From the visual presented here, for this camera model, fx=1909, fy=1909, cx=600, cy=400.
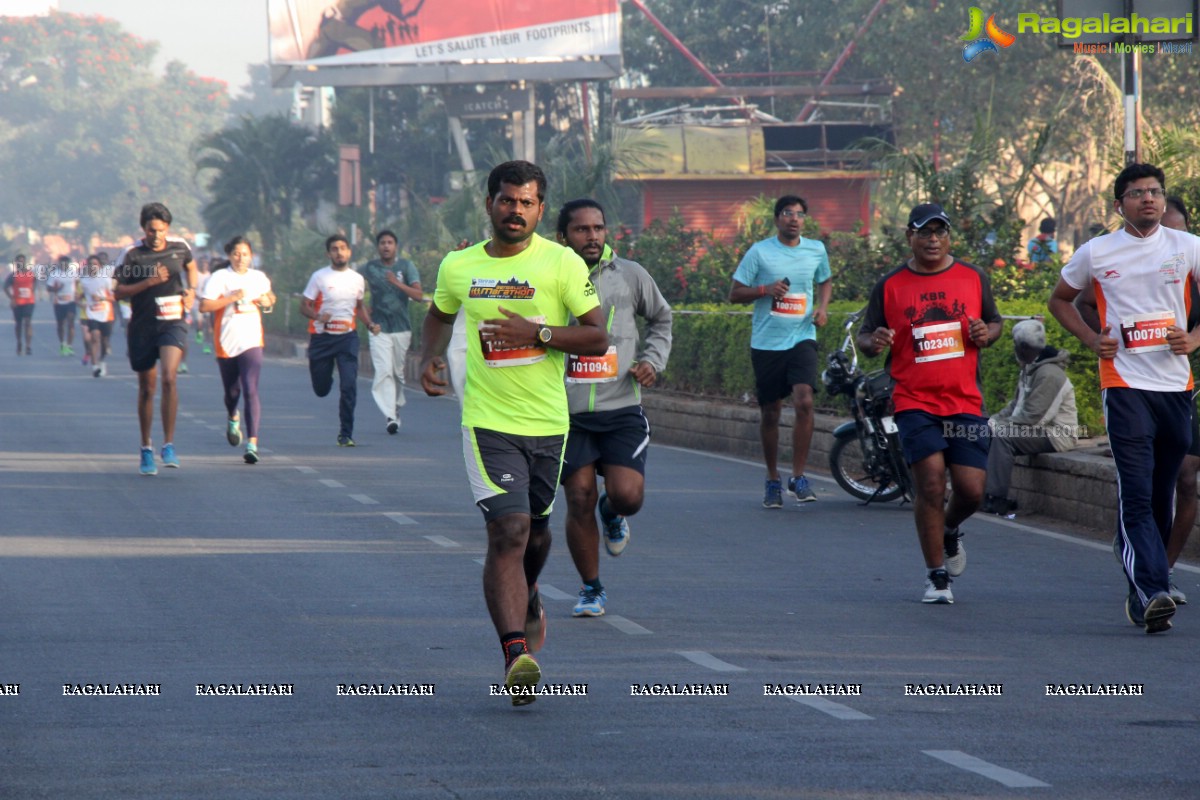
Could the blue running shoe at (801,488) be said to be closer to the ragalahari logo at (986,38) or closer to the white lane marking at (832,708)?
the white lane marking at (832,708)

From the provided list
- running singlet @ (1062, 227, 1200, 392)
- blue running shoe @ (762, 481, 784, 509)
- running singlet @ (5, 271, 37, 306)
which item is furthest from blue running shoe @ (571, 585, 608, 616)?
running singlet @ (5, 271, 37, 306)

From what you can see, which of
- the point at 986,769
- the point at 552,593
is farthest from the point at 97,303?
the point at 986,769

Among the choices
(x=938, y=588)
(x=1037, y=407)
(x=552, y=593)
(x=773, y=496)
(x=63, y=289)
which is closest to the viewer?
(x=938, y=588)

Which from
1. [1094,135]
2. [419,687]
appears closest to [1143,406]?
[419,687]

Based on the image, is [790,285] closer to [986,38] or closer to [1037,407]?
[1037,407]

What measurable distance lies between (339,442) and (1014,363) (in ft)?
22.4

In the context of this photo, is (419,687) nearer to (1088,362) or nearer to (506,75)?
(1088,362)

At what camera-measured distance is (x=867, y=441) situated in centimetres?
1290

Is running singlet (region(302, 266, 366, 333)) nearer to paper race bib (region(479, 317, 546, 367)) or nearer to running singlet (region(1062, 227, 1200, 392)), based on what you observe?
running singlet (region(1062, 227, 1200, 392))

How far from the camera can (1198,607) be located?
880 centimetres

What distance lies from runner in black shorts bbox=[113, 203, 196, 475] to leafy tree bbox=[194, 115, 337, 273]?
120 feet

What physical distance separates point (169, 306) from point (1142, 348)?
29.0 ft

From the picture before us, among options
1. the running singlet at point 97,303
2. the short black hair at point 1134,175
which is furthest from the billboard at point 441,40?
the short black hair at point 1134,175

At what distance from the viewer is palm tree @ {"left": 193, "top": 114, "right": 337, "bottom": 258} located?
52406 millimetres
